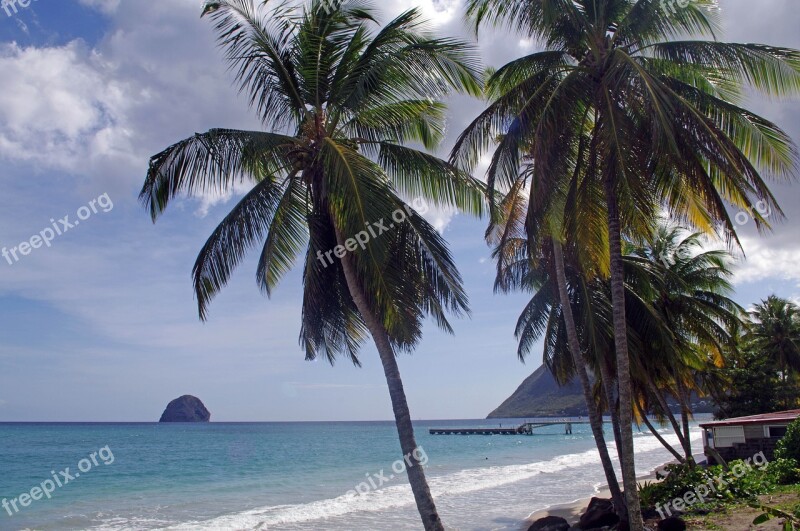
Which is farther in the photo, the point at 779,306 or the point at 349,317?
the point at 779,306

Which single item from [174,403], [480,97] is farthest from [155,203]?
[174,403]

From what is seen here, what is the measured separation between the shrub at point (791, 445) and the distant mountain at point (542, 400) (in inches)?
4938

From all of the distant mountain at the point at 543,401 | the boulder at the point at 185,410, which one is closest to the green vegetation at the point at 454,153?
the distant mountain at the point at 543,401

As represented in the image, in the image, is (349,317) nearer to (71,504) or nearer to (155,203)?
(155,203)

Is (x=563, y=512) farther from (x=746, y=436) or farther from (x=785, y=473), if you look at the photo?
(x=785, y=473)

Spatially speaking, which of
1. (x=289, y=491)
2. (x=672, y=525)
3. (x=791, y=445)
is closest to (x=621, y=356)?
(x=672, y=525)

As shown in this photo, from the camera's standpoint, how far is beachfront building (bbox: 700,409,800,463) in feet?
56.7

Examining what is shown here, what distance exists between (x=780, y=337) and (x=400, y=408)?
31192 millimetres

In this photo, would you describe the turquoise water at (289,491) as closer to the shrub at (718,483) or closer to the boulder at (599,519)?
the boulder at (599,519)

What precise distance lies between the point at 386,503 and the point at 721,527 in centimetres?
1508

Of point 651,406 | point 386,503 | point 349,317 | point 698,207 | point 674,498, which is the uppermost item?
point 698,207

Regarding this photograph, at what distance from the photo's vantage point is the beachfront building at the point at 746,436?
1728 centimetres

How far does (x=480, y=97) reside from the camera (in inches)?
402

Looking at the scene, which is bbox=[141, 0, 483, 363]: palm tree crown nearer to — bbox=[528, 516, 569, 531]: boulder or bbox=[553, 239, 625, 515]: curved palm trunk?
A: bbox=[553, 239, 625, 515]: curved palm trunk
